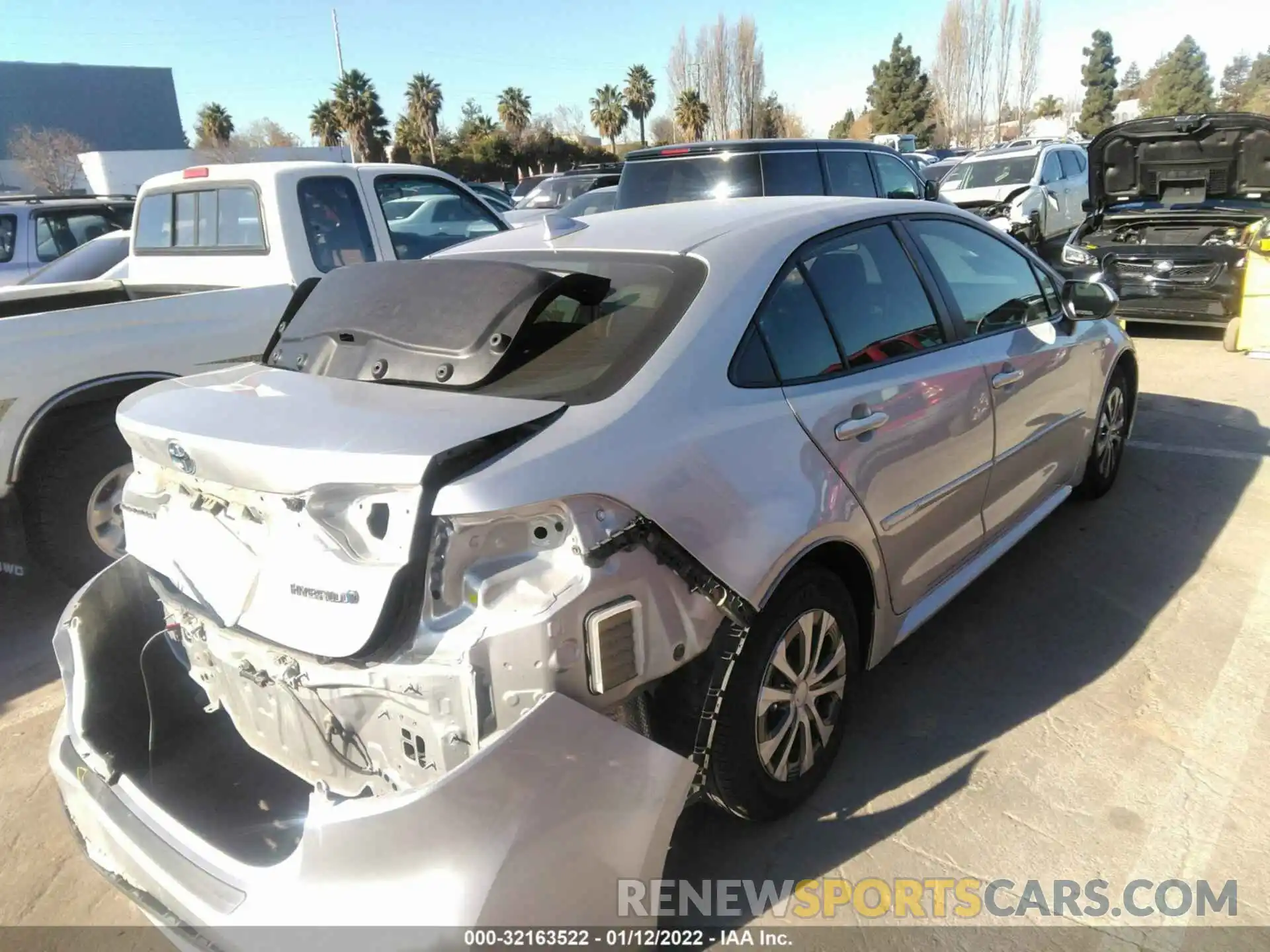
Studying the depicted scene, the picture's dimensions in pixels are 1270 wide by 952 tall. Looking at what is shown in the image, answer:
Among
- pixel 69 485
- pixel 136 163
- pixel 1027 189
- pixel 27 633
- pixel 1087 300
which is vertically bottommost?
pixel 27 633

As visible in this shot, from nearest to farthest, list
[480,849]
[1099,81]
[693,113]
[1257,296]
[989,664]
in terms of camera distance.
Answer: [480,849] → [989,664] → [1257,296] → [693,113] → [1099,81]

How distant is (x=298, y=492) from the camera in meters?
1.92

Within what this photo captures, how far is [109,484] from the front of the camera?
14.6ft

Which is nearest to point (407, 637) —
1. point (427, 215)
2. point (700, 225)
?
point (700, 225)

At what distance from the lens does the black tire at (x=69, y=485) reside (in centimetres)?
420

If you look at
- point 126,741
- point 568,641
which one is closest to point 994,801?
point 568,641

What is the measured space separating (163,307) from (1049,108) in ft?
289

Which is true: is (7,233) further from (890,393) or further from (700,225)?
(890,393)

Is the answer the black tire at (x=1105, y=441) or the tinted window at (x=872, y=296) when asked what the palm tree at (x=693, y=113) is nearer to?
the black tire at (x=1105, y=441)

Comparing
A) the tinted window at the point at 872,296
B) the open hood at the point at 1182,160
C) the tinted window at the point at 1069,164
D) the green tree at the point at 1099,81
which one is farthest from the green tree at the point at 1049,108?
the tinted window at the point at 872,296

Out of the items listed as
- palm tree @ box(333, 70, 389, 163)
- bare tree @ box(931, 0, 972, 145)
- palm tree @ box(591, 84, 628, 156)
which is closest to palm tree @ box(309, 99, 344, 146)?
→ palm tree @ box(333, 70, 389, 163)

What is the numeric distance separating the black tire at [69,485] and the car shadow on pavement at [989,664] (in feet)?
10.9

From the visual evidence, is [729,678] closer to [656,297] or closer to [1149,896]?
[656,297]

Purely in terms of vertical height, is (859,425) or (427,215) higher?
(427,215)
